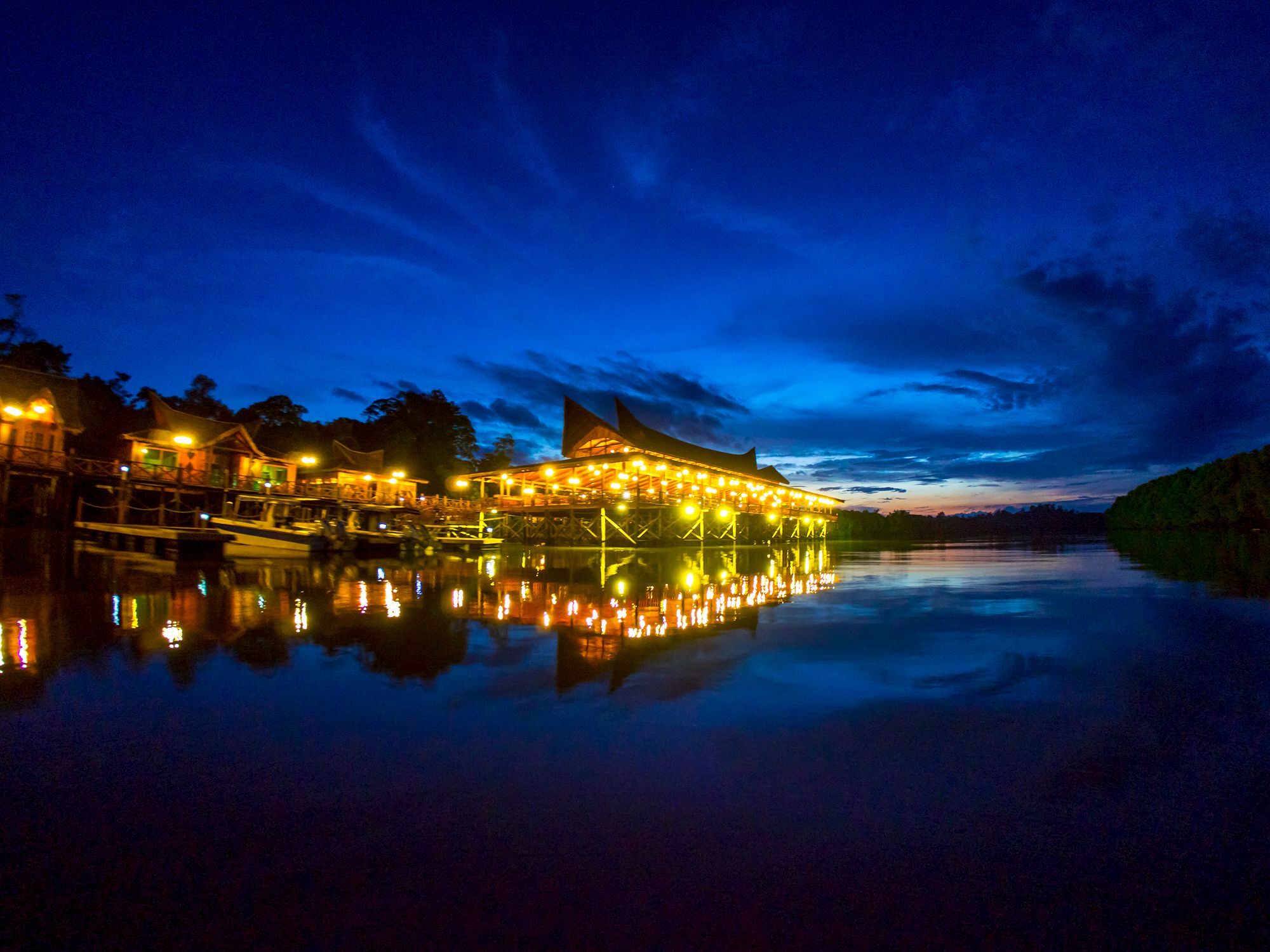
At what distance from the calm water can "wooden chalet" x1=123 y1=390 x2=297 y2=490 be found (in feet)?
95.2

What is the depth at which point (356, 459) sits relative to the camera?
133 ft

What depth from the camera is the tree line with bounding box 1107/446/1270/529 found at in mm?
57781

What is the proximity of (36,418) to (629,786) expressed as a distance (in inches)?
1546

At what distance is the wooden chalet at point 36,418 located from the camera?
26359mm

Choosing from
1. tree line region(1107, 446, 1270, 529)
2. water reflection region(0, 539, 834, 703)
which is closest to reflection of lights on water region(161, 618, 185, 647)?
water reflection region(0, 539, 834, 703)

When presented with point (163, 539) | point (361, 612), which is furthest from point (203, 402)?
point (361, 612)

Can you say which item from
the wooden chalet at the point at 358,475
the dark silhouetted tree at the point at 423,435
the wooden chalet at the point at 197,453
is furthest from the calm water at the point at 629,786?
the dark silhouetted tree at the point at 423,435

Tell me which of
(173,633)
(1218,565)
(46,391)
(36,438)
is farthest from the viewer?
(46,391)

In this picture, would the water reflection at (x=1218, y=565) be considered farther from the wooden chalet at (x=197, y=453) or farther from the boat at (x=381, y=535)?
the wooden chalet at (x=197, y=453)

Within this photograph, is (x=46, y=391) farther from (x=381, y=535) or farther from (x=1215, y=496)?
(x=1215, y=496)

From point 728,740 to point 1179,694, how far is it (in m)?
3.86

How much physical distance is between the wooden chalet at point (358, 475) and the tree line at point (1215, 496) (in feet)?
270

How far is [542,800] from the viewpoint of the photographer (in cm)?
275

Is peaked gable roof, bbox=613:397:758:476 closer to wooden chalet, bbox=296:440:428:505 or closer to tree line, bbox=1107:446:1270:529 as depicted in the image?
wooden chalet, bbox=296:440:428:505
